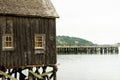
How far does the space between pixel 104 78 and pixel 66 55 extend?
73.3 metres

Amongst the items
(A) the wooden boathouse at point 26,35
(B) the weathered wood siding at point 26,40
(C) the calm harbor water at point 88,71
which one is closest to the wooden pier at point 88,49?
(C) the calm harbor water at point 88,71

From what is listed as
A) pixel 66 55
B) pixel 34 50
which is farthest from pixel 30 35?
pixel 66 55

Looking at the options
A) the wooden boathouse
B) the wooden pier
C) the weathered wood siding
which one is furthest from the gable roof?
the wooden pier

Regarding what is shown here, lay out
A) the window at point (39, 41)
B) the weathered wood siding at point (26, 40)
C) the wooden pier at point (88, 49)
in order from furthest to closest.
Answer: the wooden pier at point (88, 49) → the window at point (39, 41) → the weathered wood siding at point (26, 40)

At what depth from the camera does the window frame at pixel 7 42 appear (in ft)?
95.8

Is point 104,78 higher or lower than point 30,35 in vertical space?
lower

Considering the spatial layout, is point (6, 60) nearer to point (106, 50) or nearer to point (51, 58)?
point (51, 58)

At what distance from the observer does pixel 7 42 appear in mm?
29500

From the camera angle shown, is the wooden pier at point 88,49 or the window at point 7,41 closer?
the window at point 7,41

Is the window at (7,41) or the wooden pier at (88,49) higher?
the window at (7,41)

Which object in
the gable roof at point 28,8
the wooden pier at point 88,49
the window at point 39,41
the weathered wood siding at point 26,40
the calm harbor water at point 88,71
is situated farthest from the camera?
the wooden pier at point 88,49

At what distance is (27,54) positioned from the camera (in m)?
30.2

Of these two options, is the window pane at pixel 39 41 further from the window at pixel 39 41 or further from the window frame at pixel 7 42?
the window frame at pixel 7 42

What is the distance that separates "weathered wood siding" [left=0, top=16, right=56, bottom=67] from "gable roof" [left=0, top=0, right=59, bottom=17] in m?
0.37
